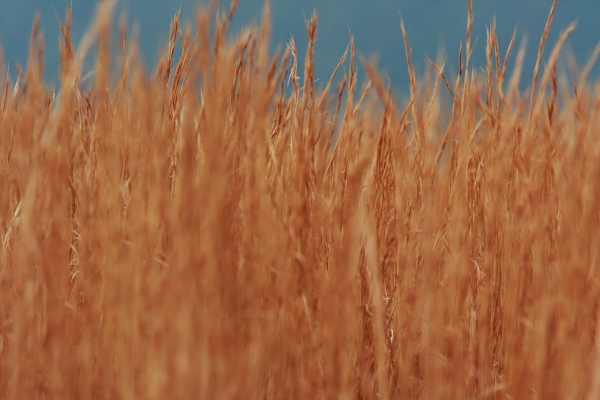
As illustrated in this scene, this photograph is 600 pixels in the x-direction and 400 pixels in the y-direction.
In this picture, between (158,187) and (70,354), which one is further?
(70,354)

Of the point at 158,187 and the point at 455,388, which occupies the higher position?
the point at 158,187

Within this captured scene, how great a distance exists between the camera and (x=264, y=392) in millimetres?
1333

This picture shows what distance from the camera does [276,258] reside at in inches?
54.3

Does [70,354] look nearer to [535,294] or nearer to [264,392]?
[264,392]

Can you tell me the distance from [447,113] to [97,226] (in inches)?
43.5

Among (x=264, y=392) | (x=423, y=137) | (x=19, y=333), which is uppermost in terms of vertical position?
(x=423, y=137)

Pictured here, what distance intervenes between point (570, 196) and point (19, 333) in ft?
4.03

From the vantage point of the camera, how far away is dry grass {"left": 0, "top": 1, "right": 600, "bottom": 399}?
3.58ft

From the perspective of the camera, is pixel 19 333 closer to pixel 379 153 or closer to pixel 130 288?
pixel 130 288

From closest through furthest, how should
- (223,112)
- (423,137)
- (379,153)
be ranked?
(223,112) < (379,153) < (423,137)

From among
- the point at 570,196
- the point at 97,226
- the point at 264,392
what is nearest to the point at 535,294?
the point at 570,196

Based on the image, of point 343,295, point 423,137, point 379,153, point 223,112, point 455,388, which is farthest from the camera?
point 423,137

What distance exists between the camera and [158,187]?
1157mm

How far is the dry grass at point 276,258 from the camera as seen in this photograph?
3.58ft
